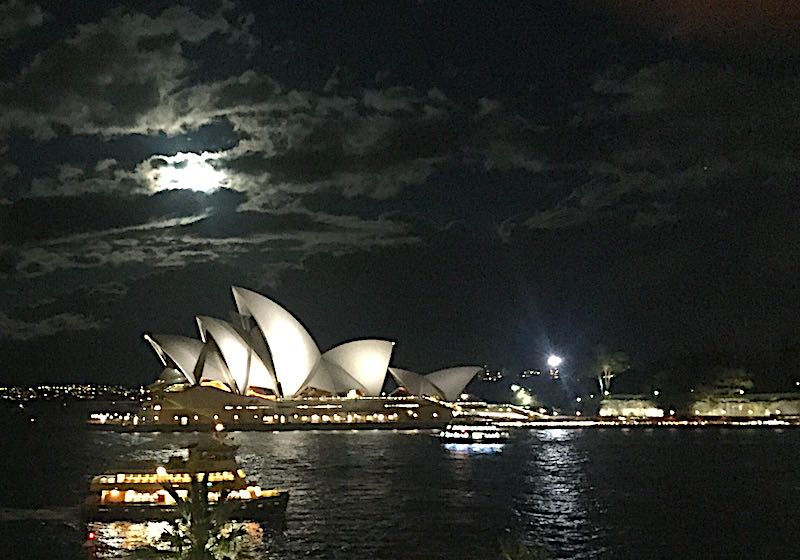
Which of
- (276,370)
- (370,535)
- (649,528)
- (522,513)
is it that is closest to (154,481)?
(370,535)

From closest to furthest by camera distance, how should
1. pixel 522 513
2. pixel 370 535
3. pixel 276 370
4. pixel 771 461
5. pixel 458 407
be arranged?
pixel 370 535 < pixel 522 513 < pixel 771 461 < pixel 276 370 < pixel 458 407

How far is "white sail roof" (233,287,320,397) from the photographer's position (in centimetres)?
7888

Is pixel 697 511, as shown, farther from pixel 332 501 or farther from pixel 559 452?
pixel 559 452

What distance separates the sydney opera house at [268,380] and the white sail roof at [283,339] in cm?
8

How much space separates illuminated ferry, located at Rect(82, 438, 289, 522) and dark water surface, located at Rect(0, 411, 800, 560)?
2.55 feet

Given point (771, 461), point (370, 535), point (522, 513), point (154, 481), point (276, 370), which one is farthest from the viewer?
point (276, 370)

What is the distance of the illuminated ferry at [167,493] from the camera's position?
27391 millimetres

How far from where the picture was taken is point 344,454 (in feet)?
172

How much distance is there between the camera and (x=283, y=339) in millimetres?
82312

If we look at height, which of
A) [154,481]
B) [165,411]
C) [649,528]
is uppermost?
[165,411]

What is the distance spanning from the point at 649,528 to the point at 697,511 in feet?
13.3

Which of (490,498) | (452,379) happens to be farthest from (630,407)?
(490,498)

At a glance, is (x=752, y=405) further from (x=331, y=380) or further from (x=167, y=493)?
(x=167, y=493)

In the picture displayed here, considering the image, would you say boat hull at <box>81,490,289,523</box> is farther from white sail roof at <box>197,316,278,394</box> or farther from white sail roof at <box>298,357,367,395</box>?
white sail roof at <box>298,357,367,395</box>
